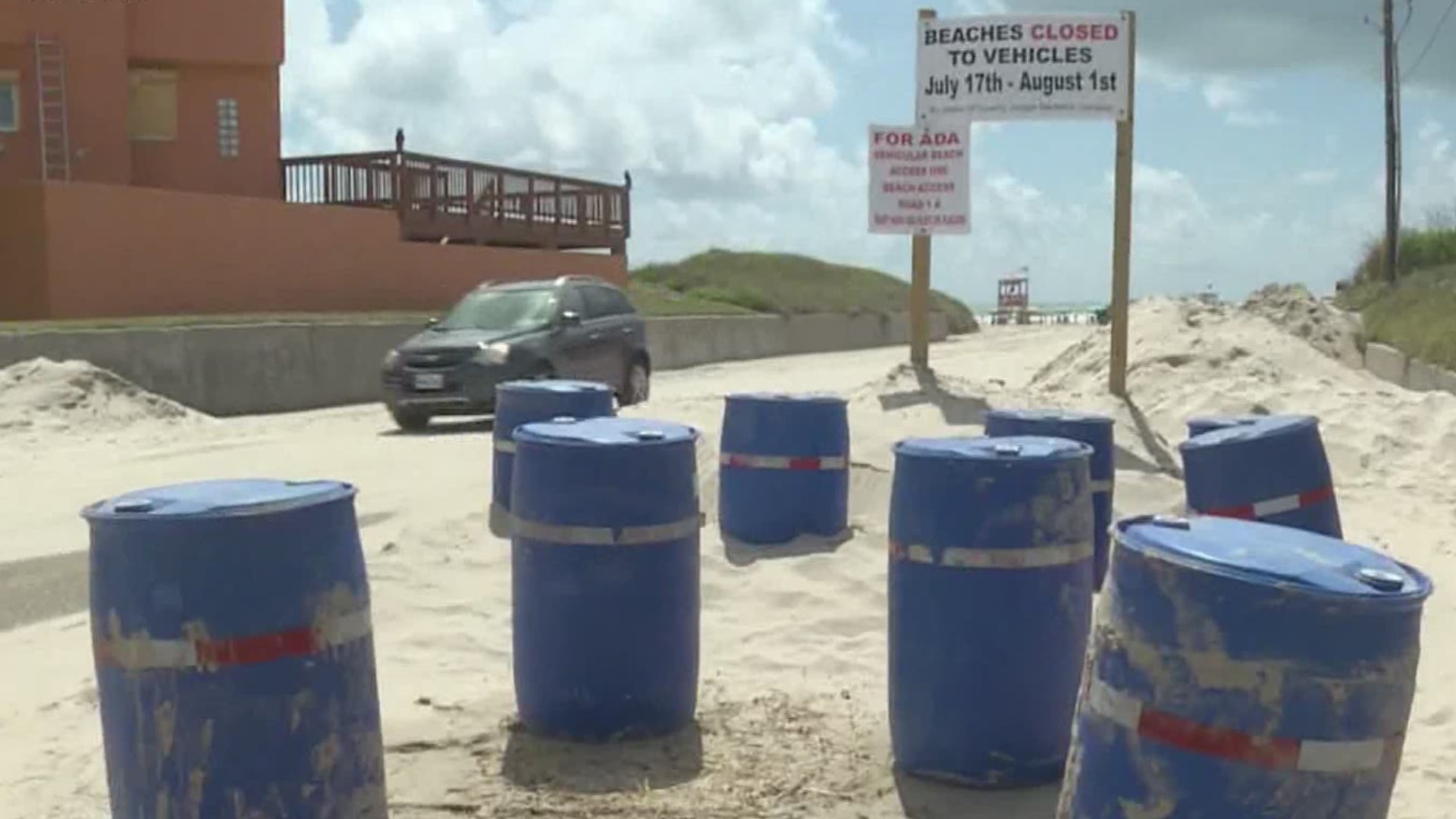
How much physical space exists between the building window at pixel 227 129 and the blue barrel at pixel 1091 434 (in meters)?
25.3

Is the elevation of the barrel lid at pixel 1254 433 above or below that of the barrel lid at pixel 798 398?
above

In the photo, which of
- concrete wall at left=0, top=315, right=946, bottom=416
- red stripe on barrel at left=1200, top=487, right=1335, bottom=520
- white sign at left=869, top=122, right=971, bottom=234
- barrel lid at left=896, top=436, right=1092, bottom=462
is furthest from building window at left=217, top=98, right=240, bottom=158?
barrel lid at left=896, top=436, right=1092, bottom=462

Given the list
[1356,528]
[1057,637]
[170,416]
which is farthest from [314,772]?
[170,416]

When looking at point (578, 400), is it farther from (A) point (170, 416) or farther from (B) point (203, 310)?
(B) point (203, 310)

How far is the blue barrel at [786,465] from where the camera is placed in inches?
348

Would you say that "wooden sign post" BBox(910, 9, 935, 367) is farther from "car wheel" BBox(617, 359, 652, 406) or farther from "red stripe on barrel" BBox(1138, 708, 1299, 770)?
"red stripe on barrel" BBox(1138, 708, 1299, 770)

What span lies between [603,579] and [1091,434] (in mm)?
3438

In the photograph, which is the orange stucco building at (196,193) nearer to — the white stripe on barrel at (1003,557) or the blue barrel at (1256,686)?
the white stripe on barrel at (1003,557)

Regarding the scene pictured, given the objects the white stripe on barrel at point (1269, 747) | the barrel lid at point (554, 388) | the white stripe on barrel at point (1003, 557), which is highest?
the barrel lid at point (554, 388)

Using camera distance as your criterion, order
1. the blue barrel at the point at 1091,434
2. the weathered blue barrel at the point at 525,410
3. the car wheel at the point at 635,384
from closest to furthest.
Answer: the blue barrel at the point at 1091,434 → the weathered blue barrel at the point at 525,410 → the car wheel at the point at 635,384

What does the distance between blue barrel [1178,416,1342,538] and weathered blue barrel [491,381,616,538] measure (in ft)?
13.3

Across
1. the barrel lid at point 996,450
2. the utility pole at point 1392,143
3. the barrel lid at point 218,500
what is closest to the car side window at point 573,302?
the barrel lid at point 996,450

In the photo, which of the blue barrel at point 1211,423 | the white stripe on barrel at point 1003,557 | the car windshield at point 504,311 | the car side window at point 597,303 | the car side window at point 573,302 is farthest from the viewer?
the car side window at point 597,303

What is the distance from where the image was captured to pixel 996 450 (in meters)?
4.94
